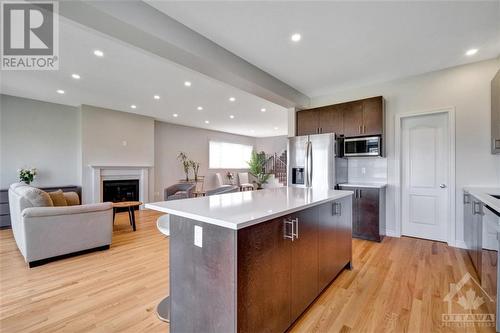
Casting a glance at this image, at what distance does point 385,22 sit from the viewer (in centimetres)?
233

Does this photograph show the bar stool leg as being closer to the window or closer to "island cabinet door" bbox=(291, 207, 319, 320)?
"island cabinet door" bbox=(291, 207, 319, 320)

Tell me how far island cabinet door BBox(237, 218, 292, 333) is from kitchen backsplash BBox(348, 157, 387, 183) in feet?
10.2

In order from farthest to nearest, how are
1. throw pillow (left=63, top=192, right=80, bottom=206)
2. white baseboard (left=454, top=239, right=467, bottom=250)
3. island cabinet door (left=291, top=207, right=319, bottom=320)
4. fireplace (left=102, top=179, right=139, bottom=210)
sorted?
fireplace (left=102, top=179, right=139, bottom=210), throw pillow (left=63, top=192, right=80, bottom=206), white baseboard (left=454, top=239, right=467, bottom=250), island cabinet door (left=291, top=207, right=319, bottom=320)

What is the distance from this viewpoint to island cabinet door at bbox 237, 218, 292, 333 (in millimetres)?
1255

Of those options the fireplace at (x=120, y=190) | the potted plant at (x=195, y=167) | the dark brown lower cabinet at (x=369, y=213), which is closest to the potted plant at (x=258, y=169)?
the potted plant at (x=195, y=167)

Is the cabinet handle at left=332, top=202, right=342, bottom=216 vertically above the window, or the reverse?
the window

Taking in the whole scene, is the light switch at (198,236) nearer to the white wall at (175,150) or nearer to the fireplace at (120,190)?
the fireplace at (120,190)

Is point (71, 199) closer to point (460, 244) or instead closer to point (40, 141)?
point (40, 141)

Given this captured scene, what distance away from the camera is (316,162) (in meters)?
4.03

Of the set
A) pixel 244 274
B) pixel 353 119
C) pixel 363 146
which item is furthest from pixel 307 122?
pixel 244 274

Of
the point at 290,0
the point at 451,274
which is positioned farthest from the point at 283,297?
the point at 290,0

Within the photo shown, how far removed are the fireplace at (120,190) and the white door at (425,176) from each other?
6288 mm

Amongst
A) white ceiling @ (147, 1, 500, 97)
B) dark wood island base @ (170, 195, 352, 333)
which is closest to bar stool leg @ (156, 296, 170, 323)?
dark wood island base @ (170, 195, 352, 333)

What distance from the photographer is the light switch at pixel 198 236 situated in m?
1.39
